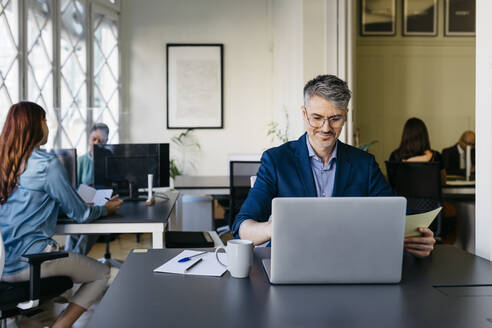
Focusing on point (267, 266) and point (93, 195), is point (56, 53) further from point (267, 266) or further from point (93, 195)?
point (267, 266)

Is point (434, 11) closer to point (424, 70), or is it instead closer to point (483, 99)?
point (424, 70)

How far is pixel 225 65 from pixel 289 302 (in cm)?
538

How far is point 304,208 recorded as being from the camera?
1.19 m

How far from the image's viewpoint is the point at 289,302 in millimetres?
1137

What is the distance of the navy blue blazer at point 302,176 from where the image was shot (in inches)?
73.9

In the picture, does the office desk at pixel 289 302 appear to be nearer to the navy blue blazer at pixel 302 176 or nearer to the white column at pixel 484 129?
the white column at pixel 484 129

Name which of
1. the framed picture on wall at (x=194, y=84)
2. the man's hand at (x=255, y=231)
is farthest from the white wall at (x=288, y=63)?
the man's hand at (x=255, y=231)

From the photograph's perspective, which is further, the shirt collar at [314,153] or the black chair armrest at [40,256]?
the black chair armrest at [40,256]

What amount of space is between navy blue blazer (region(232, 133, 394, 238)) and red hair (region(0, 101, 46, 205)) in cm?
118

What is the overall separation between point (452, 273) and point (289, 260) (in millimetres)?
502

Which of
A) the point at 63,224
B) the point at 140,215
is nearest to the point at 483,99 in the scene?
the point at 140,215

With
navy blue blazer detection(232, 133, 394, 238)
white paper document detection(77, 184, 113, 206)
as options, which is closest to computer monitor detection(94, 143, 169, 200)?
white paper document detection(77, 184, 113, 206)

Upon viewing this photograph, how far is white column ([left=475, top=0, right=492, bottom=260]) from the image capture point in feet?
5.10

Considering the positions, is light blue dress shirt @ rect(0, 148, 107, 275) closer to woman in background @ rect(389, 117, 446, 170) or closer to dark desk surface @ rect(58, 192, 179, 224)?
dark desk surface @ rect(58, 192, 179, 224)
